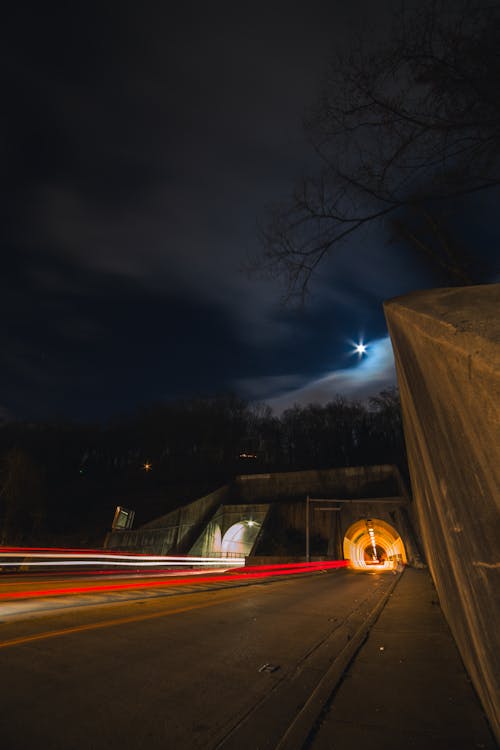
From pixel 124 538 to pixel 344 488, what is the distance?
90.5 feet

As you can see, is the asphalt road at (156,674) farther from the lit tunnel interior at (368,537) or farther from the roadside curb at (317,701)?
the lit tunnel interior at (368,537)

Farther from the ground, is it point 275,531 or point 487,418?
point 275,531

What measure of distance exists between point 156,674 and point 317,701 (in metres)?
1.75

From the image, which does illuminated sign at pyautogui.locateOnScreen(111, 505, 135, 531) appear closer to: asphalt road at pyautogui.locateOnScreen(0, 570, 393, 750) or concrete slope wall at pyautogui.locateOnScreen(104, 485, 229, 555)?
concrete slope wall at pyautogui.locateOnScreen(104, 485, 229, 555)

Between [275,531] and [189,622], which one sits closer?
[189,622]

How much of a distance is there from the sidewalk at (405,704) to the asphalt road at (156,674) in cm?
36

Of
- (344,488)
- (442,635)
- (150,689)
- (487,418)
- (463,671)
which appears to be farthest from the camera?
(344,488)

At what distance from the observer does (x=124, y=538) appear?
35625 millimetres

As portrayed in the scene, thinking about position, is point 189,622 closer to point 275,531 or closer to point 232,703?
point 232,703

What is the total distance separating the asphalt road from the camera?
2570mm

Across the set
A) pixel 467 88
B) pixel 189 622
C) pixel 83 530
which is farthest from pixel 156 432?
pixel 467 88

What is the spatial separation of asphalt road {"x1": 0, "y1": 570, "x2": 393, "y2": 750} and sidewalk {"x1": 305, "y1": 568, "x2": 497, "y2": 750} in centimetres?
36

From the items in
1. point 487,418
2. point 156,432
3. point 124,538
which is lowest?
point 487,418

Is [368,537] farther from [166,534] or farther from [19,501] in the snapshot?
[19,501]
